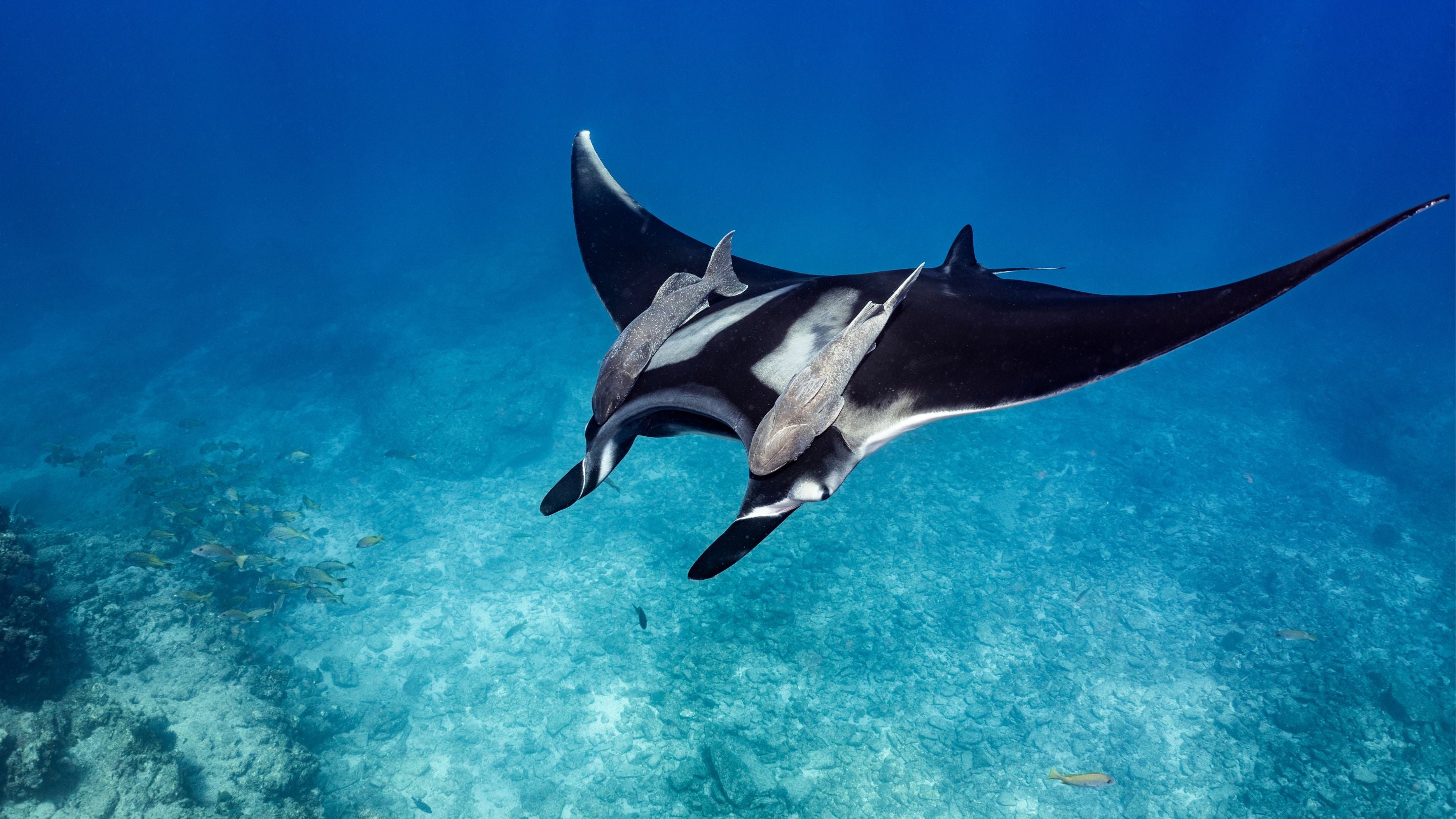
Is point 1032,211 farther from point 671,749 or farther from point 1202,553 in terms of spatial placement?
point 671,749

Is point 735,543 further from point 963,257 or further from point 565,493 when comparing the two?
point 963,257

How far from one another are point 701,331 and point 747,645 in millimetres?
6190

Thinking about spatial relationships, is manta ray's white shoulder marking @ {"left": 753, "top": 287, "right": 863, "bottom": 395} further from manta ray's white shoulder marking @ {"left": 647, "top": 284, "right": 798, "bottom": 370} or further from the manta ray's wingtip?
the manta ray's wingtip

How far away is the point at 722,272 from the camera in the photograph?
311 cm

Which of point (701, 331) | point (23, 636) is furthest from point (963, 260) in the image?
point (23, 636)

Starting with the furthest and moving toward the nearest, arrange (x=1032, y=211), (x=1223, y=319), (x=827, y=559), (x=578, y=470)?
(x=1032, y=211)
(x=827, y=559)
(x=578, y=470)
(x=1223, y=319)

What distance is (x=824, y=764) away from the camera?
686cm

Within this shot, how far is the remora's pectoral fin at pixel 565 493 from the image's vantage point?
2330 mm

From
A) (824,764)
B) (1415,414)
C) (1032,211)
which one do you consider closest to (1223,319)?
(824,764)

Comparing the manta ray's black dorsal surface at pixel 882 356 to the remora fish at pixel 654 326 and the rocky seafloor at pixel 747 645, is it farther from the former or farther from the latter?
the rocky seafloor at pixel 747 645

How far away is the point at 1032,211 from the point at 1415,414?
98.9 feet

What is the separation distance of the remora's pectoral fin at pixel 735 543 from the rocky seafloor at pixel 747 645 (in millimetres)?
5932

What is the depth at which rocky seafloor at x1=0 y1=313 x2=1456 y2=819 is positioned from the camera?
6836mm

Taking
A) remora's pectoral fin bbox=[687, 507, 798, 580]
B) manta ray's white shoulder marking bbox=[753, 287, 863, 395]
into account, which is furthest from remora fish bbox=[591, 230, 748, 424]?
remora's pectoral fin bbox=[687, 507, 798, 580]
